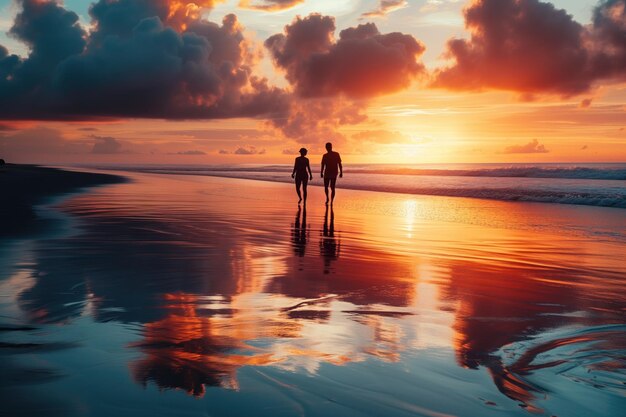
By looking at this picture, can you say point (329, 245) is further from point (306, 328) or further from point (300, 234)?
point (306, 328)

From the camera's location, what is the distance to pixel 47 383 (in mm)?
3605

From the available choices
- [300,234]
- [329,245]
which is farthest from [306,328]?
[300,234]

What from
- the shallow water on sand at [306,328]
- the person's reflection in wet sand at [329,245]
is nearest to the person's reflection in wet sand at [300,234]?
the shallow water on sand at [306,328]

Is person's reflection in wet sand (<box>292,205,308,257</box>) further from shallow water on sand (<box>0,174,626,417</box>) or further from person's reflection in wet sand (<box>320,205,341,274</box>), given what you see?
person's reflection in wet sand (<box>320,205,341,274</box>)

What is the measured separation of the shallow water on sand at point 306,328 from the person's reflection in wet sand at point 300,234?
0.14 m

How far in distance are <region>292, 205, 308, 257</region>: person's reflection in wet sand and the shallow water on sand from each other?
140 millimetres

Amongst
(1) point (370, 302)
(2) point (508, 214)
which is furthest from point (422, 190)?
(1) point (370, 302)

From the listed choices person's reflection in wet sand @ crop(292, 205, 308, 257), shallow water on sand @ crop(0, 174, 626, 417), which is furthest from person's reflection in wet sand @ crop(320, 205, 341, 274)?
person's reflection in wet sand @ crop(292, 205, 308, 257)

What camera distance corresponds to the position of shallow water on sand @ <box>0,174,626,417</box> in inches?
138

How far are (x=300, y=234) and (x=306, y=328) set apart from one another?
7662 mm

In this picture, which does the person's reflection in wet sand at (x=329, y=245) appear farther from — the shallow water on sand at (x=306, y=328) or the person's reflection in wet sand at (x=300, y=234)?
the person's reflection in wet sand at (x=300, y=234)

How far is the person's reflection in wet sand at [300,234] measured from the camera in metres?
10.4

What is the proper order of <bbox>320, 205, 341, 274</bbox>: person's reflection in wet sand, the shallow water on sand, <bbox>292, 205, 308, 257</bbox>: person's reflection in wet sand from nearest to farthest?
the shallow water on sand
<bbox>320, 205, 341, 274</bbox>: person's reflection in wet sand
<bbox>292, 205, 308, 257</bbox>: person's reflection in wet sand

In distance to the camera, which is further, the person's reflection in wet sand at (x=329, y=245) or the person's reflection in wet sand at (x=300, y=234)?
the person's reflection in wet sand at (x=300, y=234)
